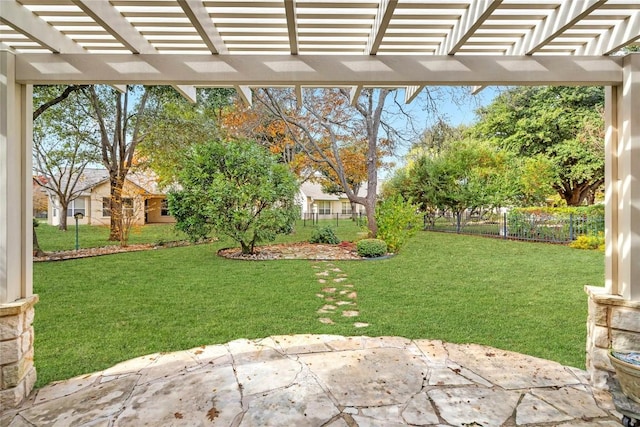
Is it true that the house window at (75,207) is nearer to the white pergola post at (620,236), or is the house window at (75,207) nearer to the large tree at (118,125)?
the large tree at (118,125)

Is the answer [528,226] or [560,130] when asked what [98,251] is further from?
[560,130]

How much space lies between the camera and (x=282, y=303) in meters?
5.30

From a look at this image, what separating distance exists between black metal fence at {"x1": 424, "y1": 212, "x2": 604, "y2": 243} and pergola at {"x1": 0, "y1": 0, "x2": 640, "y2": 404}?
1034 cm

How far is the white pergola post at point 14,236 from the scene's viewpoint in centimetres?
248

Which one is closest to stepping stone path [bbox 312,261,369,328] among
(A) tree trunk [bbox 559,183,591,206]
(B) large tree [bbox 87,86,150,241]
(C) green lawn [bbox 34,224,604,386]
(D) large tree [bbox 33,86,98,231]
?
(C) green lawn [bbox 34,224,604,386]

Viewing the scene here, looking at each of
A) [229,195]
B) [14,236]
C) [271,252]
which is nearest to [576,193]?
[271,252]

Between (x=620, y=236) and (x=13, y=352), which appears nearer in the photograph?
(x=13, y=352)

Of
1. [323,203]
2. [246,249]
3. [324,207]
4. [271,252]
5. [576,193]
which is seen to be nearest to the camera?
[246,249]

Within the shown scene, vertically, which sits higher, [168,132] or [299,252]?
[168,132]

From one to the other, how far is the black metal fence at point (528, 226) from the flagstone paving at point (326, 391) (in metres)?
10.2

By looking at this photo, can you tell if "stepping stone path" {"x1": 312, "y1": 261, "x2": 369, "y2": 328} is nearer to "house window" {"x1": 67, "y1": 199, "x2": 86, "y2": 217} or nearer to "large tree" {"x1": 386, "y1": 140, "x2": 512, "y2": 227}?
"large tree" {"x1": 386, "y1": 140, "x2": 512, "y2": 227}

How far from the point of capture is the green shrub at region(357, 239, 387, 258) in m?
9.39

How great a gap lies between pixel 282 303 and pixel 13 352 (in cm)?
326

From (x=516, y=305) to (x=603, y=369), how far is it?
2.66m
